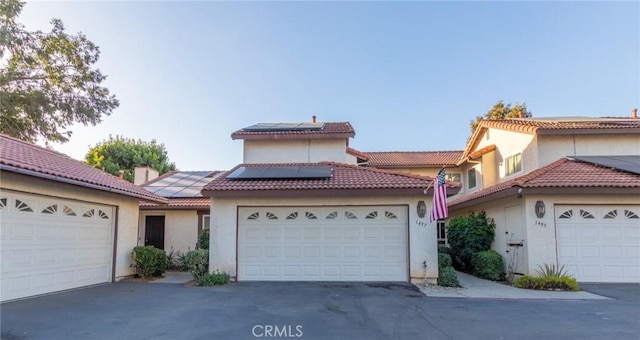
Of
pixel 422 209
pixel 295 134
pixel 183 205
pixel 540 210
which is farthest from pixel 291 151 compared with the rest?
pixel 540 210

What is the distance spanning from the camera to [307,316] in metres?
7.10

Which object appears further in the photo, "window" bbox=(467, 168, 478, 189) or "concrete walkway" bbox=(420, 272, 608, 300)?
"window" bbox=(467, 168, 478, 189)

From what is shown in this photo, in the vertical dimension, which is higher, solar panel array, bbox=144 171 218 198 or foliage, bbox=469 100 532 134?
foliage, bbox=469 100 532 134

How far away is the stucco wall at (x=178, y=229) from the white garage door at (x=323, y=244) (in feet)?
16.9

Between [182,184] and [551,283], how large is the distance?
1589cm

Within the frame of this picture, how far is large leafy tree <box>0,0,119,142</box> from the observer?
18.5 m

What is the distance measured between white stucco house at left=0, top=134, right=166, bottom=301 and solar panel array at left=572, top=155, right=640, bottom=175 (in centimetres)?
1534

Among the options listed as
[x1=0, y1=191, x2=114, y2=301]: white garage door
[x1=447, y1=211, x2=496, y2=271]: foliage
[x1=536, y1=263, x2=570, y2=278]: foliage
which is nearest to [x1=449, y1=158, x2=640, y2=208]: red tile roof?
[x1=447, y1=211, x2=496, y2=271]: foliage

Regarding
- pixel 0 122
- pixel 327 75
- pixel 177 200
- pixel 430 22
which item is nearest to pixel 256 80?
pixel 327 75

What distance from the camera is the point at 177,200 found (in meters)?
16.5

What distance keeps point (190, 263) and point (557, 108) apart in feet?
69.6

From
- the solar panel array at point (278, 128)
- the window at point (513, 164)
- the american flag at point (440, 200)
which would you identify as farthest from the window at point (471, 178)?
the american flag at point (440, 200)

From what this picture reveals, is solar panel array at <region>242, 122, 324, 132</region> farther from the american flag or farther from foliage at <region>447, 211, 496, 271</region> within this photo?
foliage at <region>447, 211, 496, 271</region>

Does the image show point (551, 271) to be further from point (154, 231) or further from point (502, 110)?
point (502, 110)
